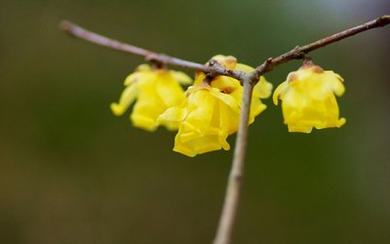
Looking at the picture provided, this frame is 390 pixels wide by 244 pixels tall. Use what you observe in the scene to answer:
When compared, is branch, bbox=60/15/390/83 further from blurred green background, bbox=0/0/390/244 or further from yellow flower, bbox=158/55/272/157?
blurred green background, bbox=0/0/390/244

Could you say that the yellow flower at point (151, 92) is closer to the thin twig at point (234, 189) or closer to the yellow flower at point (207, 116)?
the yellow flower at point (207, 116)

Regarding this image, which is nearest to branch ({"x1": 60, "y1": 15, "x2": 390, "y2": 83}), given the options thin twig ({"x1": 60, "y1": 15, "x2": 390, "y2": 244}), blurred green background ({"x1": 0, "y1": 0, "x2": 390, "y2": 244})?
thin twig ({"x1": 60, "y1": 15, "x2": 390, "y2": 244})

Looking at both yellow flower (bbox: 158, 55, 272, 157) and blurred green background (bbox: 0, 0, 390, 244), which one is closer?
yellow flower (bbox: 158, 55, 272, 157)

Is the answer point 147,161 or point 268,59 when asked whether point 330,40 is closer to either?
point 268,59

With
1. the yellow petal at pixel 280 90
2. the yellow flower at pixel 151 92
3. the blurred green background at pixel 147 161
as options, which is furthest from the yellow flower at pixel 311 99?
the blurred green background at pixel 147 161

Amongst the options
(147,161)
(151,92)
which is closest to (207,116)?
(151,92)

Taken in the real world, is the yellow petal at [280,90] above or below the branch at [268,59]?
below
